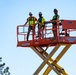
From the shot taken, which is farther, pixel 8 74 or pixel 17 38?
pixel 8 74

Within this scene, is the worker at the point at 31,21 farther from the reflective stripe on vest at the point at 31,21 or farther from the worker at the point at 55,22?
the worker at the point at 55,22

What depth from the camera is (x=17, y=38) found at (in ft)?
113

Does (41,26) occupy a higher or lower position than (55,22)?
lower

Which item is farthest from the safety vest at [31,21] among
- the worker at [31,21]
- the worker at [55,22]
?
the worker at [55,22]

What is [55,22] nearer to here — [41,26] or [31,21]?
[41,26]

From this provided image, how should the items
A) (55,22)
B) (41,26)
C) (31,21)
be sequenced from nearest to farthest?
(55,22)
(41,26)
(31,21)

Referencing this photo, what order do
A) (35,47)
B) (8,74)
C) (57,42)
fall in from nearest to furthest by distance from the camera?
(57,42) → (35,47) → (8,74)

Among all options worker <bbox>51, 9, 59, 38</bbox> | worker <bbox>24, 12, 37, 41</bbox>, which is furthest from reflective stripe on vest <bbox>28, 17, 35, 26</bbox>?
worker <bbox>51, 9, 59, 38</bbox>

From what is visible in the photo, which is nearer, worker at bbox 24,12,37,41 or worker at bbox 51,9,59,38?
worker at bbox 51,9,59,38

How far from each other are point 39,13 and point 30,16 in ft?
3.50

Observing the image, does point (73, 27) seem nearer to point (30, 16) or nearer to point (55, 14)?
point (55, 14)

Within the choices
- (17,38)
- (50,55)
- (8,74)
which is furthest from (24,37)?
(8,74)

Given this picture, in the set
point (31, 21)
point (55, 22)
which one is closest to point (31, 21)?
point (31, 21)

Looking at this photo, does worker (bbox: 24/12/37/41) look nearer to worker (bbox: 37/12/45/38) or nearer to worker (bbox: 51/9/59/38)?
worker (bbox: 37/12/45/38)
